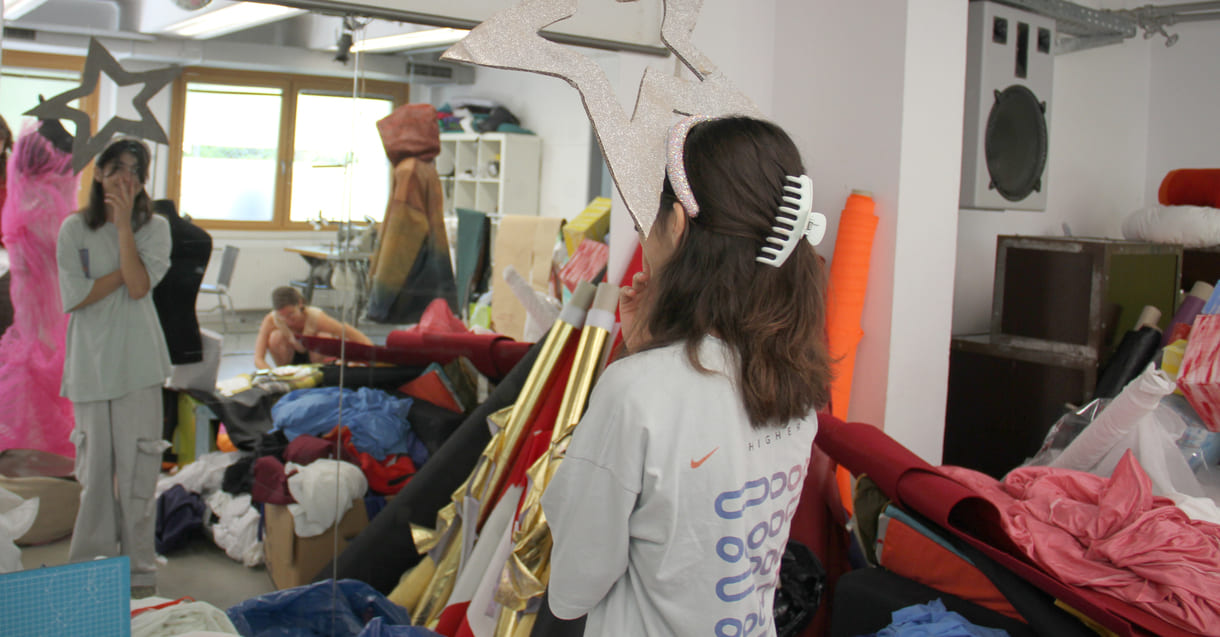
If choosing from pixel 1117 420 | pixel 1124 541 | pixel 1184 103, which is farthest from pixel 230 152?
pixel 1184 103

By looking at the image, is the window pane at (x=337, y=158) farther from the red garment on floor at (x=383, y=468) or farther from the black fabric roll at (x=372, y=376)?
the red garment on floor at (x=383, y=468)

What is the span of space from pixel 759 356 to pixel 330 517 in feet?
5.79

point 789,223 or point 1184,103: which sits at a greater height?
point 1184,103

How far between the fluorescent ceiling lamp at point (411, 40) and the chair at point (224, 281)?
608 millimetres

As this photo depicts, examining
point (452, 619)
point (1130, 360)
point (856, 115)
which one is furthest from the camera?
point (1130, 360)

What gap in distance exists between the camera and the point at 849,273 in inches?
107

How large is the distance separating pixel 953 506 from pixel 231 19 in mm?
1978

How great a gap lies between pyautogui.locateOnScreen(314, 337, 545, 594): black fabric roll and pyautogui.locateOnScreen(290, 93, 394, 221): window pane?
24.2 inches

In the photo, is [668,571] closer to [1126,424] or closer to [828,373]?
[828,373]

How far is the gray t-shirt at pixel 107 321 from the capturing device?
1.98 m

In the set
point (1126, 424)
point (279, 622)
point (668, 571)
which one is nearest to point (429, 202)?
point (279, 622)

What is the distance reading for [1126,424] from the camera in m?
2.43

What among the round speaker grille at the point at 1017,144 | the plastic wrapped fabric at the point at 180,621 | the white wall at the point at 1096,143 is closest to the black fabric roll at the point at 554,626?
the plastic wrapped fabric at the point at 180,621

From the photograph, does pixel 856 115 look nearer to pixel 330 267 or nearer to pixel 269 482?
pixel 330 267
